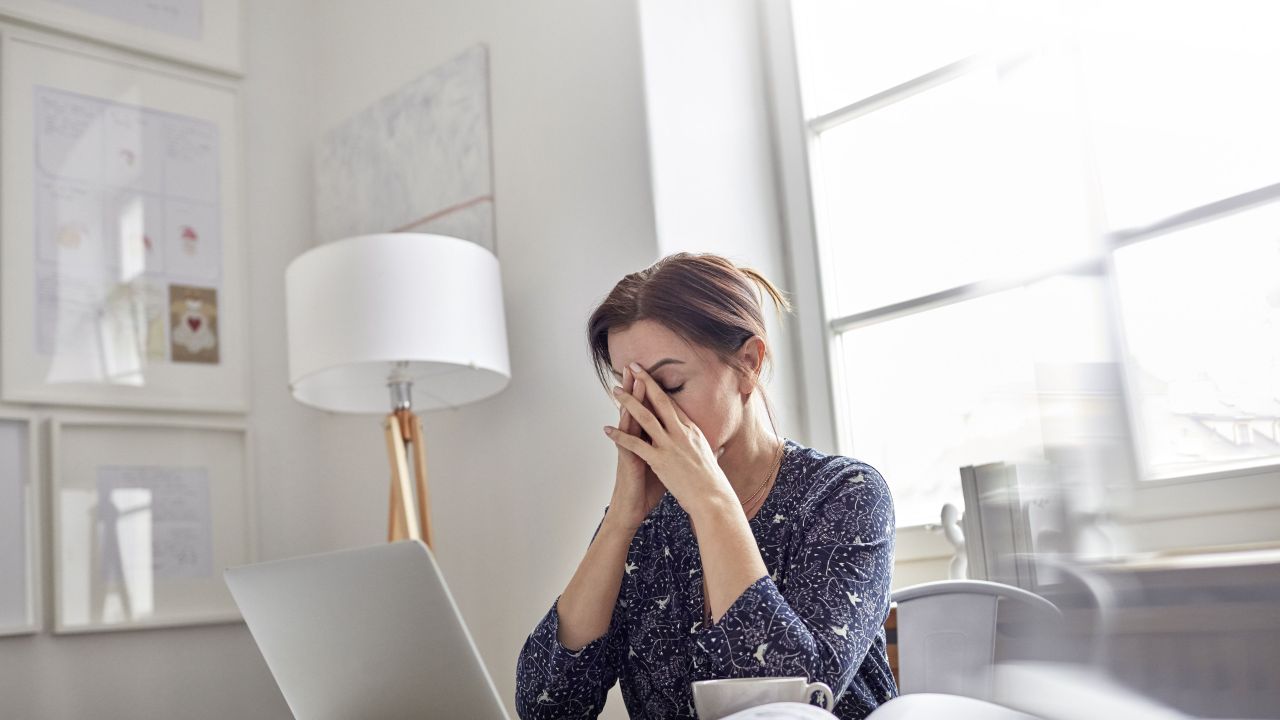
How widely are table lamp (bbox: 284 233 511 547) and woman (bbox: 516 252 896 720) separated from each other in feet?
1.76

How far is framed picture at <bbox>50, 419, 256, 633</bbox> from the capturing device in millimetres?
2244

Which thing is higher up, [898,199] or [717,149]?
[717,149]

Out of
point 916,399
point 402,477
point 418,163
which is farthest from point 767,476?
point 418,163

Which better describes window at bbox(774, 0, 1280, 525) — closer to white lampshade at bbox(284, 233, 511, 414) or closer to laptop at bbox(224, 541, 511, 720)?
laptop at bbox(224, 541, 511, 720)

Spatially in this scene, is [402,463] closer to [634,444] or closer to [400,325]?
[400,325]

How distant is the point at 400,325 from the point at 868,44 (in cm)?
103

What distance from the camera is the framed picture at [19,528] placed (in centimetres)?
214

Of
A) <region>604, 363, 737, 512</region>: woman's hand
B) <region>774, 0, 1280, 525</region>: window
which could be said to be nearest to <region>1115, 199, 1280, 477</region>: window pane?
<region>774, 0, 1280, 525</region>: window

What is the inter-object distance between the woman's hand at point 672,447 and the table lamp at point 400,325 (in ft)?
2.17

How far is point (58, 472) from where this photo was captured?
225 cm

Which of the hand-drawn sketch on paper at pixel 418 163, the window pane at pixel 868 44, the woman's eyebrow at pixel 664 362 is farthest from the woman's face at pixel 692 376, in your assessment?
the hand-drawn sketch on paper at pixel 418 163

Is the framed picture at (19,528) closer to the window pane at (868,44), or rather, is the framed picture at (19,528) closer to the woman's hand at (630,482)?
the woman's hand at (630,482)

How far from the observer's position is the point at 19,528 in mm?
2178

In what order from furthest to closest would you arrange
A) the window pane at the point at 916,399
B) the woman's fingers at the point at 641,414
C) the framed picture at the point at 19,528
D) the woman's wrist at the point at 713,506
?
the framed picture at the point at 19,528 < the window pane at the point at 916,399 < the woman's fingers at the point at 641,414 < the woman's wrist at the point at 713,506
